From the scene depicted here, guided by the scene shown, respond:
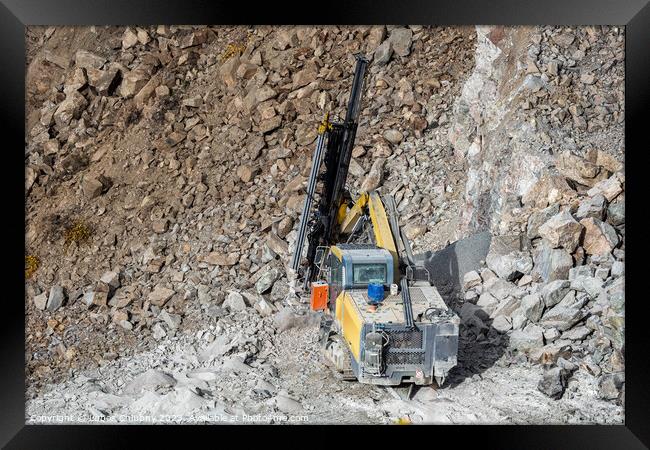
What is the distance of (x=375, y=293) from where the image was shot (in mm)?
Answer: 10516

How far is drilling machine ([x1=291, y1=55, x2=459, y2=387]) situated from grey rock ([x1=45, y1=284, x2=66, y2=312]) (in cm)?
612

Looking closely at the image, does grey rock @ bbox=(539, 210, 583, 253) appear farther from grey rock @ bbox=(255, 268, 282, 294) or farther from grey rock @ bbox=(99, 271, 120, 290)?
grey rock @ bbox=(99, 271, 120, 290)

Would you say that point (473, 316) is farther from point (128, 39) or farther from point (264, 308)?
point (128, 39)

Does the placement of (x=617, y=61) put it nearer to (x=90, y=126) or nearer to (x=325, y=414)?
(x=325, y=414)

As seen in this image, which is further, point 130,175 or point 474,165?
point 130,175

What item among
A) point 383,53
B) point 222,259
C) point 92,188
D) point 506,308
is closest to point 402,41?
point 383,53

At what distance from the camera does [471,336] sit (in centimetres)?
1258

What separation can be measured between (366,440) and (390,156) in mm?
10052

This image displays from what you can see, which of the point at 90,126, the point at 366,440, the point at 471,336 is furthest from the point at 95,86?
the point at 366,440

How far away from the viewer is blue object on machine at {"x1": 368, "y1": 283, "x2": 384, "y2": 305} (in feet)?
34.5

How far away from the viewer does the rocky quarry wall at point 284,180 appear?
13055 mm

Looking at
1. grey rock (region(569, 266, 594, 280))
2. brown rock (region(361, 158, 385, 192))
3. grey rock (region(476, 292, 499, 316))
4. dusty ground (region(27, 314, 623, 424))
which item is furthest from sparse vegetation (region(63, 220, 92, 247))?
grey rock (region(569, 266, 594, 280))

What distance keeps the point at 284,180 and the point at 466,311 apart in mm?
6706

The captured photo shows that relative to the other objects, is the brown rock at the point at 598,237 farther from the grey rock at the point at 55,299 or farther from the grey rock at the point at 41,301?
the grey rock at the point at 41,301
